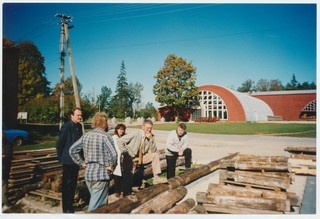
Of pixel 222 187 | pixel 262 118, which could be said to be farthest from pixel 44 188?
pixel 262 118

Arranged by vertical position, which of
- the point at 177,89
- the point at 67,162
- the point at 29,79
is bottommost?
the point at 67,162

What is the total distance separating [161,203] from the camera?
4410 millimetres

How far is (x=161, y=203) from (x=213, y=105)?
75.8 ft

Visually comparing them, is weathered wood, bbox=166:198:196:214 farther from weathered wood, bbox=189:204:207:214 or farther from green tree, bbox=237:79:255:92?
green tree, bbox=237:79:255:92

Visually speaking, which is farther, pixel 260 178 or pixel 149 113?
pixel 149 113

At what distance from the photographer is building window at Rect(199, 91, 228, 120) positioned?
1040 inches

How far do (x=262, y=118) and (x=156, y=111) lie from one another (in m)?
11.5

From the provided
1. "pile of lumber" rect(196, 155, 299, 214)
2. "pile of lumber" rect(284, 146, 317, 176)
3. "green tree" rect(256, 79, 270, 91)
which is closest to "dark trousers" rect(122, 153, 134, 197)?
"pile of lumber" rect(196, 155, 299, 214)

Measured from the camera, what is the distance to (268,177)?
515cm

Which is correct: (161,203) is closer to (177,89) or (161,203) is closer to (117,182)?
(117,182)

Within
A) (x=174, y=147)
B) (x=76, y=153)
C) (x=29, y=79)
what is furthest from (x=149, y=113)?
(x=76, y=153)

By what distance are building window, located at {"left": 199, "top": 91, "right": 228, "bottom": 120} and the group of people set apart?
847 inches

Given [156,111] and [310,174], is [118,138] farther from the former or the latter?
[156,111]
